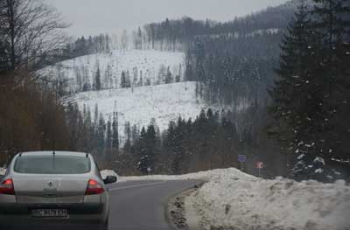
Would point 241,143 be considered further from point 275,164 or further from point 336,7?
point 336,7

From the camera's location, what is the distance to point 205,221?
49.2ft

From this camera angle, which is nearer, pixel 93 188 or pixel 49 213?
pixel 49 213

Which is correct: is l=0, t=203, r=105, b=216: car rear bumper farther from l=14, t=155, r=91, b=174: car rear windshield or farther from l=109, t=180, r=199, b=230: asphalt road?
l=109, t=180, r=199, b=230: asphalt road

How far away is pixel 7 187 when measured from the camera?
9.64 m

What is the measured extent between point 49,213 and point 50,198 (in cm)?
23

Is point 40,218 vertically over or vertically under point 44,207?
under

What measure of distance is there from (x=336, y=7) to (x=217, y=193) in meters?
23.8

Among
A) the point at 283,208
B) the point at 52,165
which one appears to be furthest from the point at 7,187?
the point at 283,208

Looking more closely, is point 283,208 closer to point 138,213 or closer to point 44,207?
point 44,207

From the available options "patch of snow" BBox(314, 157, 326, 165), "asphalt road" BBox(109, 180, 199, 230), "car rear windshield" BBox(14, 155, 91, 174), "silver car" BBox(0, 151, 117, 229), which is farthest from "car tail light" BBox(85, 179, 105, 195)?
"patch of snow" BBox(314, 157, 326, 165)

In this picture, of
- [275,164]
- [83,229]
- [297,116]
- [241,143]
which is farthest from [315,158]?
[241,143]

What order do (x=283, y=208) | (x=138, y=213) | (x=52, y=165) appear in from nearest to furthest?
(x=52, y=165), (x=283, y=208), (x=138, y=213)

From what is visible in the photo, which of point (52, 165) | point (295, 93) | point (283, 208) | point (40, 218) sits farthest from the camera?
point (295, 93)

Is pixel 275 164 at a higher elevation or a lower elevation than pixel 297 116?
lower
